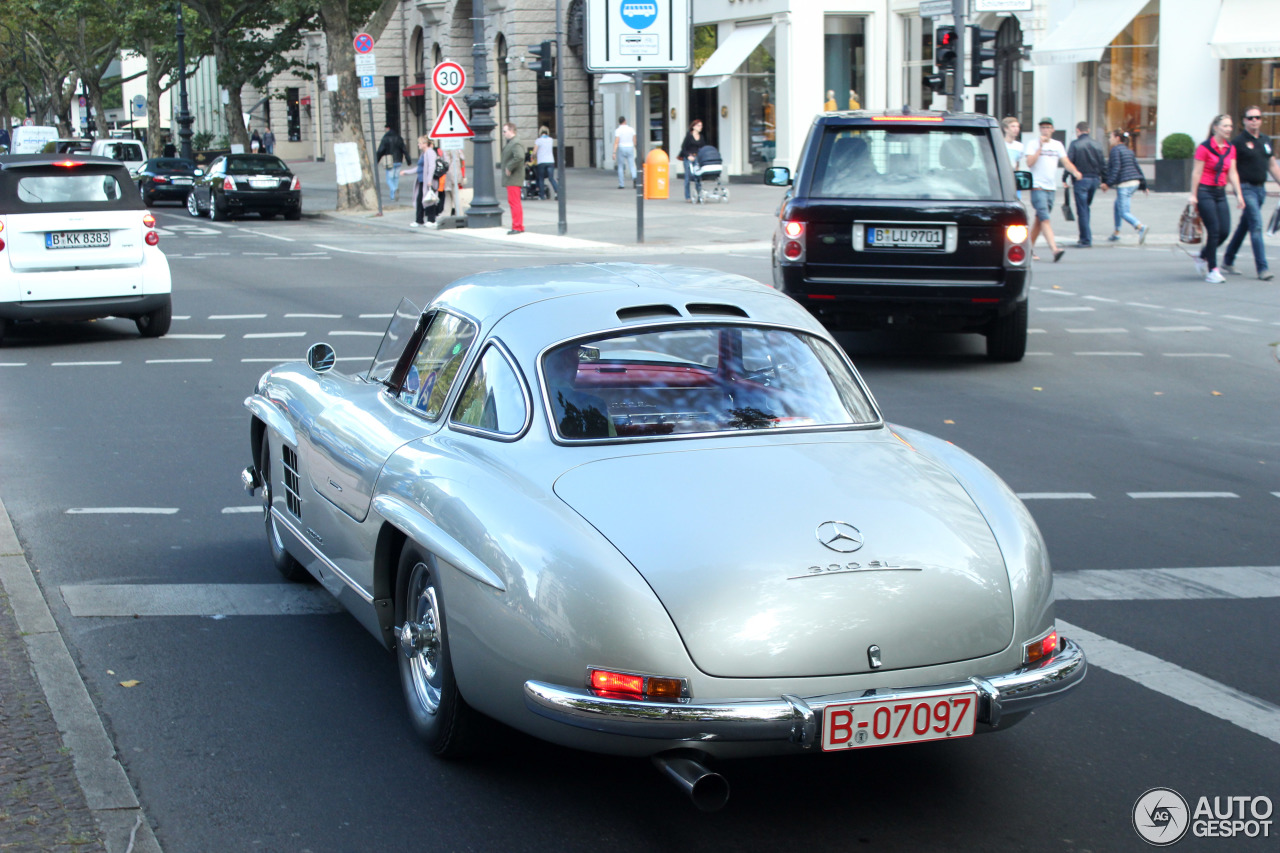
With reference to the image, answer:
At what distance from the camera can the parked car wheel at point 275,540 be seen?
20.8 ft

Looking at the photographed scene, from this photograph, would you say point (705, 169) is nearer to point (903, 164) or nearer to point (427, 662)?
point (903, 164)

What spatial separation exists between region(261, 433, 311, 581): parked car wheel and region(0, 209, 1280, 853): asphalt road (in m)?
0.09

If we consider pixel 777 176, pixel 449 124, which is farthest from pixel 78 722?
pixel 449 124

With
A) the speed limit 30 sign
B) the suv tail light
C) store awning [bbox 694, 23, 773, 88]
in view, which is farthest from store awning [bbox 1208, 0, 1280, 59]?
the suv tail light

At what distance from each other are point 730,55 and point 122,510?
33837 mm

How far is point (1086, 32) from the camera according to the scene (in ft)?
106

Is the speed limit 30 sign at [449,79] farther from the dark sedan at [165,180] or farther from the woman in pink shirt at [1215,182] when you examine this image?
the woman in pink shirt at [1215,182]

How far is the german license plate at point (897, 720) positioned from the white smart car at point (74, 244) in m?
11.9

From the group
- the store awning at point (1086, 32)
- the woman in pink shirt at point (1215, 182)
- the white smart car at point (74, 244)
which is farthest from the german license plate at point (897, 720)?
the store awning at point (1086, 32)

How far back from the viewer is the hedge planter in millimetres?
30531

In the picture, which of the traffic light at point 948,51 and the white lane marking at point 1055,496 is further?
the traffic light at point 948,51

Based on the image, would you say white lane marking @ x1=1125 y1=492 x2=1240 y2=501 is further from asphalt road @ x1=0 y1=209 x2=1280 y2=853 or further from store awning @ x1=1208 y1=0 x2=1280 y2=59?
store awning @ x1=1208 y1=0 x2=1280 y2=59

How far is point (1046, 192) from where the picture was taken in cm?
2092

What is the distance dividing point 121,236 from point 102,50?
63.3 m
